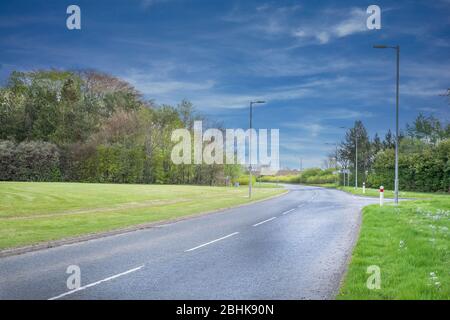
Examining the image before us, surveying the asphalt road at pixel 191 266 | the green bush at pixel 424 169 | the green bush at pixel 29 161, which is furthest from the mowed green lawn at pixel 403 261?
the green bush at pixel 29 161

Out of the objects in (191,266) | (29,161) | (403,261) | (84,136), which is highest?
(84,136)

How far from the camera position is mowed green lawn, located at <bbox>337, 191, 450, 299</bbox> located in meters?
6.33

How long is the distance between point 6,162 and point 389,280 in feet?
200

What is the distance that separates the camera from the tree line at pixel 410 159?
155ft

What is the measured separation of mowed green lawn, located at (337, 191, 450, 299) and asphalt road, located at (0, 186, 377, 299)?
17.0 inches

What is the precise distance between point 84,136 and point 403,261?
65.1 meters

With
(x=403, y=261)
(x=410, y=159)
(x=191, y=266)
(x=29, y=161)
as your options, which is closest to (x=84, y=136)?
(x=29, y=161)

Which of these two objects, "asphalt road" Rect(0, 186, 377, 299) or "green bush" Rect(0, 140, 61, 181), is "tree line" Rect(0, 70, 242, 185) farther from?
"asphalt road" Rect(0, 186, 377, 299)

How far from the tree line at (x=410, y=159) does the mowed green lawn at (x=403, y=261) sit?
121ft

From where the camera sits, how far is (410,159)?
2010 inches

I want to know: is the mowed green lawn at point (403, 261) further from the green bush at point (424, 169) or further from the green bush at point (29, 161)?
the green bush at point (29, 161)

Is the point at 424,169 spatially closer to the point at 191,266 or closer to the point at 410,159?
the point at 410,159

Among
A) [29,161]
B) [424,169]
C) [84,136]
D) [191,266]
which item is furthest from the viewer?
[84,136]
